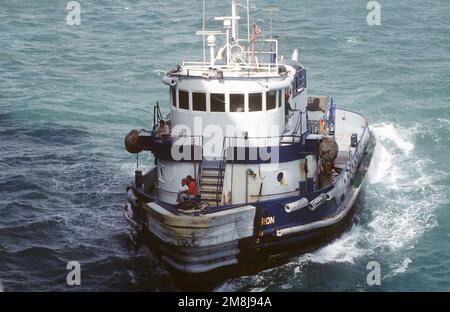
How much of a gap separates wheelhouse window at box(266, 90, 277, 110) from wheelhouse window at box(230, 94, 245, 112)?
78cm

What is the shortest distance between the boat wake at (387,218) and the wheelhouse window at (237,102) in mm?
5047

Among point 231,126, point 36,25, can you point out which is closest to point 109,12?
point 36,25

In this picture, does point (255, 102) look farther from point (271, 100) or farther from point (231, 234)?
point (231, 234)

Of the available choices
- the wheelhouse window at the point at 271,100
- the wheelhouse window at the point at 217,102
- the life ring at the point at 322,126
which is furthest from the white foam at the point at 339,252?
the wheelhouse window at the point at 217,102

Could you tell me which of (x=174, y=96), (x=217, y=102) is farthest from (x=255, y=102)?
(x=174, y=96)

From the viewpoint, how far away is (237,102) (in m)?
21.8

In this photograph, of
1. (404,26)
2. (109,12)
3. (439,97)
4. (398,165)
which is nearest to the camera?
(398,165)

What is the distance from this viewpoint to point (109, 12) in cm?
6200

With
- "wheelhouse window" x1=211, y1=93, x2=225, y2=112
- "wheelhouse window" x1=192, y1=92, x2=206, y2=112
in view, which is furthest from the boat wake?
"wheelhouse window" x1=192, y1=92, x2=206, y2=112

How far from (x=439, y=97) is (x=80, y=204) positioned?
2293 centimetres

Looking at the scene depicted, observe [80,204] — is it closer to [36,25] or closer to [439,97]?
[439,97]

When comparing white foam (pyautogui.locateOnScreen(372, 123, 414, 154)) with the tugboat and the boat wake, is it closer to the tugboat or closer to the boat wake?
the boat wake

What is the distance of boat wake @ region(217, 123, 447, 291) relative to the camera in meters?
22.3

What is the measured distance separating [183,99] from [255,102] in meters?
2.24
